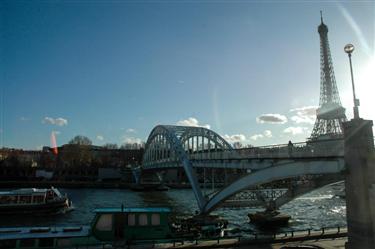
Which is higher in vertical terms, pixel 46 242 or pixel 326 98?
pixel 326 98

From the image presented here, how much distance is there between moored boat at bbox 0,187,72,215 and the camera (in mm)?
40250

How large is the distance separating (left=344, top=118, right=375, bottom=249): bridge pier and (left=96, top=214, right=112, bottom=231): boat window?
34.6 ft

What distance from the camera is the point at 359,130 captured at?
1164 cm

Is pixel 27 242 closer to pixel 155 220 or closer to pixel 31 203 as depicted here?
pixel 155 220

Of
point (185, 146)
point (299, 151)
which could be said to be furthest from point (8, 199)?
point (299, 151)

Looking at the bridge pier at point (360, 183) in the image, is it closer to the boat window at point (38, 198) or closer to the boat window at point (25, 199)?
the boat window at point (38, 198)

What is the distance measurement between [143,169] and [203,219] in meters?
Result: 53.1

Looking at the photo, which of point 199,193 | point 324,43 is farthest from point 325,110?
point 199,193

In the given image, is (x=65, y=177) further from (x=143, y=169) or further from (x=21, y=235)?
(x=21, y=235)

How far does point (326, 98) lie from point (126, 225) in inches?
3031

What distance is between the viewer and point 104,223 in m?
16.2

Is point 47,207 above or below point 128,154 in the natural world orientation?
below

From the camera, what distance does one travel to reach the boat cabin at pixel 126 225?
634 inches

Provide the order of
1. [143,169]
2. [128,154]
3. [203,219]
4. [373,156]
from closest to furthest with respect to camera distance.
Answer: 1. [373,156]
2. [203,219]
3. [143,169]
4. [128,154]
